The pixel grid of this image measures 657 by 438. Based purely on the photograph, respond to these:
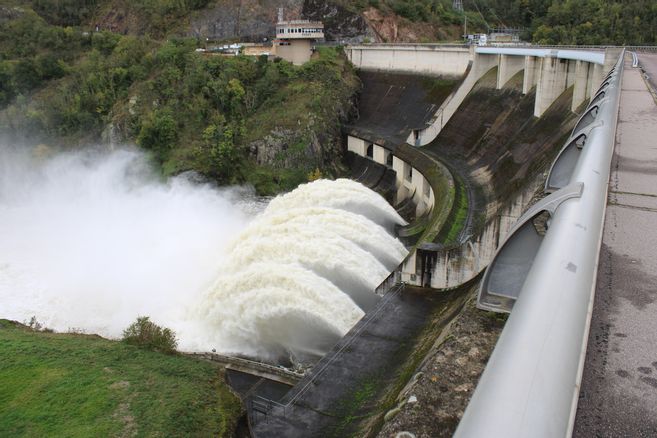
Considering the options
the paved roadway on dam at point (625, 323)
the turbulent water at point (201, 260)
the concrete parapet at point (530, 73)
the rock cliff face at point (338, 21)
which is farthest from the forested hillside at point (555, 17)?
the paved roadway on dam at point (625, 323)

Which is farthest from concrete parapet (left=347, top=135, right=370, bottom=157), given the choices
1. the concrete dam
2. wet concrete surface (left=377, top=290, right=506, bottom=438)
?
wet concrete surface (left=377, top=290, right=506, bottom=438)

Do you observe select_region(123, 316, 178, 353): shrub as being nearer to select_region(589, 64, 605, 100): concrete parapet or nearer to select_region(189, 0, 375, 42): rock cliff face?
select_region(589, 64, 605, 100): concrete parapet

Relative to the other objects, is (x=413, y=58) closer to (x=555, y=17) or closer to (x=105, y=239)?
(x=105, y=239)

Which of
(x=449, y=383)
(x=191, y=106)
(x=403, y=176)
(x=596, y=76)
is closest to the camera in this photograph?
(x=449, y=383)

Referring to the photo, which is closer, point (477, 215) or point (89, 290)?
point (477, 215)

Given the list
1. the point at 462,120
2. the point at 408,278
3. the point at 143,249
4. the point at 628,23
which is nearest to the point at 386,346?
the point at 408,278

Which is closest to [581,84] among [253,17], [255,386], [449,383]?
[255,386]

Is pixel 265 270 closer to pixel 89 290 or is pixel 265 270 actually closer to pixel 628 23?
pixel 89 290
